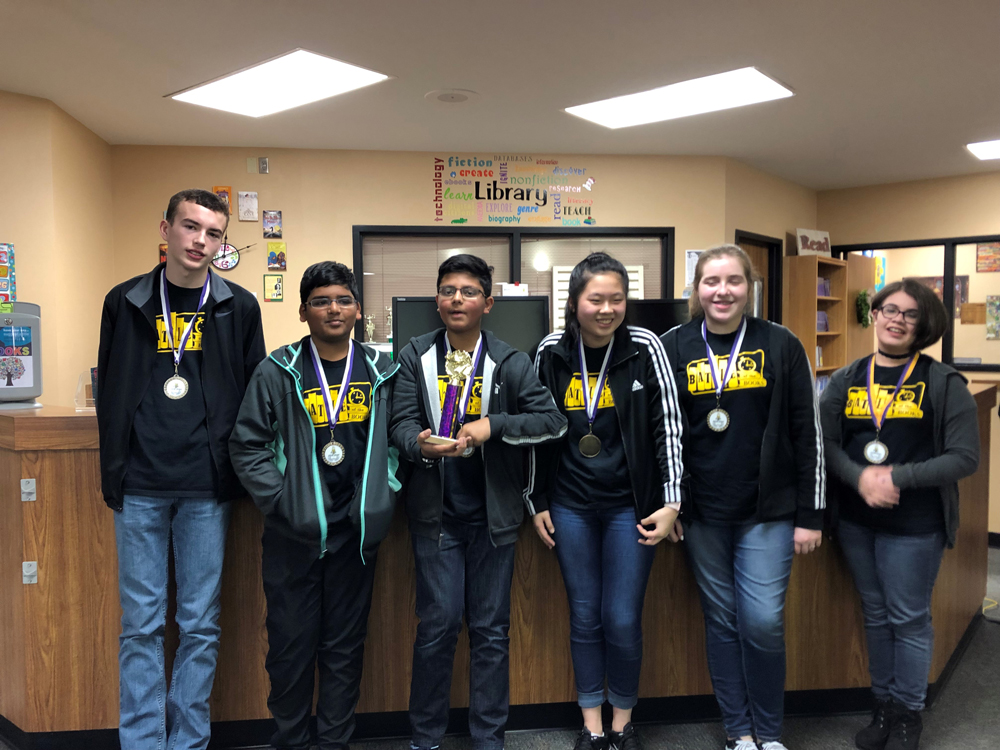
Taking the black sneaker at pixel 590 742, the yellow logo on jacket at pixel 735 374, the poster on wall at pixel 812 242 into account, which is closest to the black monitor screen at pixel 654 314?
the yellow logo on jacket at pixel 735 374

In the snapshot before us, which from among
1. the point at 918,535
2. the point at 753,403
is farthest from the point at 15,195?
the point at 918,535

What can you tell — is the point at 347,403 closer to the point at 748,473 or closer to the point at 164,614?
the point at 164,614

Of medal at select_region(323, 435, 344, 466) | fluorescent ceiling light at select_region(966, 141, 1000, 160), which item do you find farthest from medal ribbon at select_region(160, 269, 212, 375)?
fluorescent ceiling light at select_region(966, 141, 1000, 160)

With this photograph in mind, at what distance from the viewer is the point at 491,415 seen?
1.76 metres

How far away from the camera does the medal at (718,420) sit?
1887 millimetres

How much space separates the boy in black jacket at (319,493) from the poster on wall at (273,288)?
3.22 meters

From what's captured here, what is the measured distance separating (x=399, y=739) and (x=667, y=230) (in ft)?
13.6

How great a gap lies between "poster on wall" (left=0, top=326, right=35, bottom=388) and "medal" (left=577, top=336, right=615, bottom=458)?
1905 millimetres

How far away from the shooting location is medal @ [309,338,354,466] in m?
1.77

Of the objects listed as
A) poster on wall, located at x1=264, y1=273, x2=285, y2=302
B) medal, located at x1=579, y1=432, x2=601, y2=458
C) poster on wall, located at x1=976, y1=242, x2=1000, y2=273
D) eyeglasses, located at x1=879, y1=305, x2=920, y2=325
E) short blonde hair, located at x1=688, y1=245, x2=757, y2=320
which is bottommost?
medal, located at x1=579, y1=432, x2=601, y2=458

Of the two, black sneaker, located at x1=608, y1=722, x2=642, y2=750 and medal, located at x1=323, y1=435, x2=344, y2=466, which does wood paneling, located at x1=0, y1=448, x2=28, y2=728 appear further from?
black sneaker, located at x1=608, y1=722, x2=642, y2=750

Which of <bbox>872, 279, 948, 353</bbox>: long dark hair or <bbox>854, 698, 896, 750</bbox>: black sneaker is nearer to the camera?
<bbox>872, 279, 948, 353</bbox>: long dark hair

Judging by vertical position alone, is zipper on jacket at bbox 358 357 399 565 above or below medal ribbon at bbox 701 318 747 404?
below

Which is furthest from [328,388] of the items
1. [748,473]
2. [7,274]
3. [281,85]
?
[7,274]
